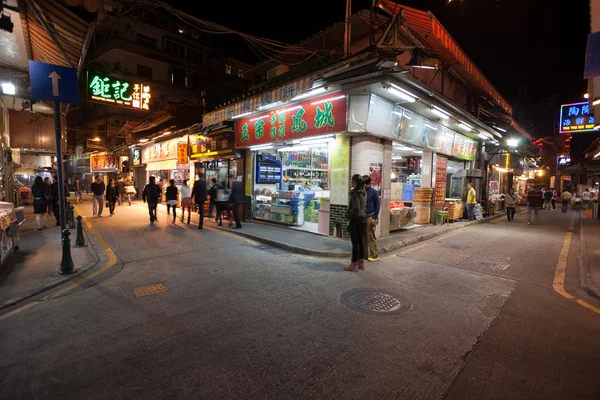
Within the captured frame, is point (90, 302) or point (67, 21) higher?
point (67, 21)

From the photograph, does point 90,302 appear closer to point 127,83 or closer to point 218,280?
point 218,280

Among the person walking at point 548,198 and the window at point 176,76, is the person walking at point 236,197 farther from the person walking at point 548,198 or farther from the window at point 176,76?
the window at point 176,76

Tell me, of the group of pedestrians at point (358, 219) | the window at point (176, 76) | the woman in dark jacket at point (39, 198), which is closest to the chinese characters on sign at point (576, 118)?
the group of pedestrians at point (358, 219)

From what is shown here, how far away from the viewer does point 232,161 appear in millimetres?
14438

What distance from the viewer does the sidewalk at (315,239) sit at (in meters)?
8.20

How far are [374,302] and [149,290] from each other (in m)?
4.10

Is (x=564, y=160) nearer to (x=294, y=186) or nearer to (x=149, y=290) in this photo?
(x=294, y=186)

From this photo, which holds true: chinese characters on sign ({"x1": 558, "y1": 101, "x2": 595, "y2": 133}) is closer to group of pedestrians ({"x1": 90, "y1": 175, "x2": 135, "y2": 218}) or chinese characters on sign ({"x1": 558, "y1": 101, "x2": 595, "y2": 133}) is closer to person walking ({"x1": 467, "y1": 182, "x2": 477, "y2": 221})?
person walking ({"x1": 467, "y1": 182, "x2": 477, "y2": 221})

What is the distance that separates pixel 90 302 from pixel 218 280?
214 cm

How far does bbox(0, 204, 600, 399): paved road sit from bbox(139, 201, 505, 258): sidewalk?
1319mm

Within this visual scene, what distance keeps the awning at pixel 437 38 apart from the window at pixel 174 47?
3749 cm

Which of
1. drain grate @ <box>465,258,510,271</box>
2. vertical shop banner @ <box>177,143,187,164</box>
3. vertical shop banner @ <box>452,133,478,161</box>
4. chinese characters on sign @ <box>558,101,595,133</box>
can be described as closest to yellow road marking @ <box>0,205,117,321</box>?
vertical shop banner @ <box>177,143,187,164</box>

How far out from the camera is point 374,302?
4.95m

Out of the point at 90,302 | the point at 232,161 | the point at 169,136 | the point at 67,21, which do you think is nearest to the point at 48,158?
the point at 169,136
